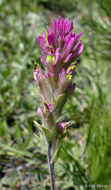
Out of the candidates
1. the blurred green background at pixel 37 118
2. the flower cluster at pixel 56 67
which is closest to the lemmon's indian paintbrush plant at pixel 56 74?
the flower cluster at pixel 56 67

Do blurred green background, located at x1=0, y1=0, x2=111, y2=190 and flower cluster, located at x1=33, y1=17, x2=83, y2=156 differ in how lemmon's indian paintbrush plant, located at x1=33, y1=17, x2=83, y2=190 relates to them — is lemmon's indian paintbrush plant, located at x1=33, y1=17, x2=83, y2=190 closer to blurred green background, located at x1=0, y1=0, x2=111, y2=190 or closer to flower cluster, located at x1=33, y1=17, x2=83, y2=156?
flower cluster, located at x1=33, y1=17, x2=83, y2=156

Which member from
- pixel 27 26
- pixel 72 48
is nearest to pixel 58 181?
pixel 72 48

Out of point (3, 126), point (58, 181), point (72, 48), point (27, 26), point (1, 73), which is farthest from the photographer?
point (27, 26)

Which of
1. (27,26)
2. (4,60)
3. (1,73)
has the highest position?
(27,26)

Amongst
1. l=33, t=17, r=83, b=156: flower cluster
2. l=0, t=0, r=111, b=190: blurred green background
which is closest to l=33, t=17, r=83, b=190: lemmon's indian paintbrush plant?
l=33, t=17, r=83, b=156: flower cluster

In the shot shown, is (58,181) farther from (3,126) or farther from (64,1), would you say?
(64,1)

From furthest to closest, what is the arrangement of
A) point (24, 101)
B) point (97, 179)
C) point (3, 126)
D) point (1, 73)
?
point (1, 73)
point (24, 101)
point (3, 126)
point (97, 179)

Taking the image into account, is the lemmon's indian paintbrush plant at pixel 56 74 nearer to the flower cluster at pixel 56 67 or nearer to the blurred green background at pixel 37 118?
the flower cluster at pixel 56 67
